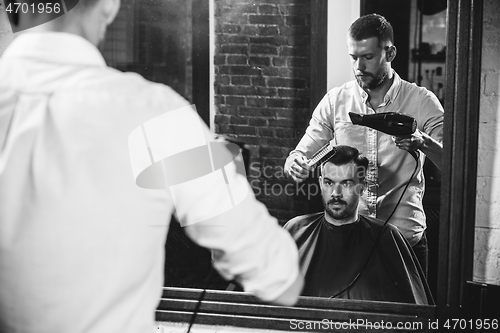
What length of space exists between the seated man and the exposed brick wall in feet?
0.40

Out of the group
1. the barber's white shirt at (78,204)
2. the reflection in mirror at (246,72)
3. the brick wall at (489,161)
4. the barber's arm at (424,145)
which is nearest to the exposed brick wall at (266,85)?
the reflection in mirror at (246,72)

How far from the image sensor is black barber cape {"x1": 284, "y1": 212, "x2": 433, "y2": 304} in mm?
2535

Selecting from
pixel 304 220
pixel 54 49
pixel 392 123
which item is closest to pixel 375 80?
pixel 392 123

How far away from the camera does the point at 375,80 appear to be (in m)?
2.49

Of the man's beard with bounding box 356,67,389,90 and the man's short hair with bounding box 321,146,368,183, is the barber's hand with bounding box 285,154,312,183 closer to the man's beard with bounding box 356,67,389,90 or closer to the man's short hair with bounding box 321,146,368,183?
the man's short hair with bounding box 321,146,368,183

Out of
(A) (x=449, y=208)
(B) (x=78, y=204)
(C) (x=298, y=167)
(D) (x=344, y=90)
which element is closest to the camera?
(B) (x=78, y=204)

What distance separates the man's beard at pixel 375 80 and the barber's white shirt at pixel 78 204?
3.48ft

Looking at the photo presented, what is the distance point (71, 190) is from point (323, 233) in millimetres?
1328

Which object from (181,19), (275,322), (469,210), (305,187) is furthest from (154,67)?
(469,210)

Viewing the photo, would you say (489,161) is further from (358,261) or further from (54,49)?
(54,49)

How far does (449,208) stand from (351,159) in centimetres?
47

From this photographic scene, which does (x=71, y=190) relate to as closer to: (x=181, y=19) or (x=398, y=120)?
(x=181, y=19)

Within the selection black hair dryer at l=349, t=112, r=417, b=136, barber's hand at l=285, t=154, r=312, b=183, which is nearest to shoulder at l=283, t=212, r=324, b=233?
barber's hand at l=285, t=154, r=312, b=183

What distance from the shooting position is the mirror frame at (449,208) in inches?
92.4
